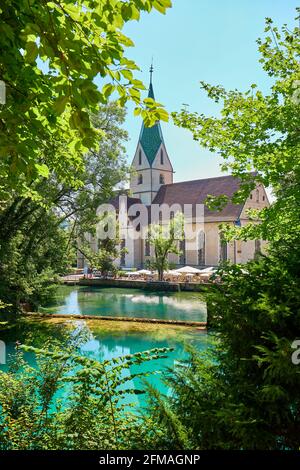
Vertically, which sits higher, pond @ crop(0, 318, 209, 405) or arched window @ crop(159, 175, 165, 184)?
arched window @ crop(159, 175, 165, 184)

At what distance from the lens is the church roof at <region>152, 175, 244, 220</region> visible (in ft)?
167

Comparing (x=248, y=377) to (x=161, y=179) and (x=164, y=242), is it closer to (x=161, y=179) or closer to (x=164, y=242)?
(x=164, y=242)

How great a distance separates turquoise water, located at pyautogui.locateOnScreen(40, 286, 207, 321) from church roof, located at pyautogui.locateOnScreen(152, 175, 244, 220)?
19.8 m

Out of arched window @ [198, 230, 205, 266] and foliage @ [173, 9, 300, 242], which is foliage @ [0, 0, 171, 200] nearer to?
foliage @ [173, 9, 300, 242]

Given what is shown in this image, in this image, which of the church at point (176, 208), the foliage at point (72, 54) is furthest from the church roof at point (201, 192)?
the foliage at point (72, 54)

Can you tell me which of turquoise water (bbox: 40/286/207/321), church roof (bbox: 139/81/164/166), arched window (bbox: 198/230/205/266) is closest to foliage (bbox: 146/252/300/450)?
turquoise water (bbox: 40/286/207/321)

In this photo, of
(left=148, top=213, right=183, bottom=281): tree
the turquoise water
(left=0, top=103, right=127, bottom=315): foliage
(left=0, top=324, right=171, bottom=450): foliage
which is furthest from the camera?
(left=148, top=213, right=183, bottom=281): tree

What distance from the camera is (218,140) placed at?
7895mm

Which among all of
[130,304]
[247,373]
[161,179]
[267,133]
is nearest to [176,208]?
[161,179]

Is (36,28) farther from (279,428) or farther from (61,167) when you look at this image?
(61,167)

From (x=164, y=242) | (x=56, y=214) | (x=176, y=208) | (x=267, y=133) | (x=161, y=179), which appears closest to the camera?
(x=267, y=133)

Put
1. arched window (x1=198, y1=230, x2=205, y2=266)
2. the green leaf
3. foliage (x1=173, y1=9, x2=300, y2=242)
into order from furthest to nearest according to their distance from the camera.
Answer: arched window (x1=198, y1=230, x2=205, y2=266)
foliage (x1=173, y1=9, x2=300, y2=242)
the green leaf

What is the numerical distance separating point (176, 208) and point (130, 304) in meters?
32.7

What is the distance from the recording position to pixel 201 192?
188 feet
